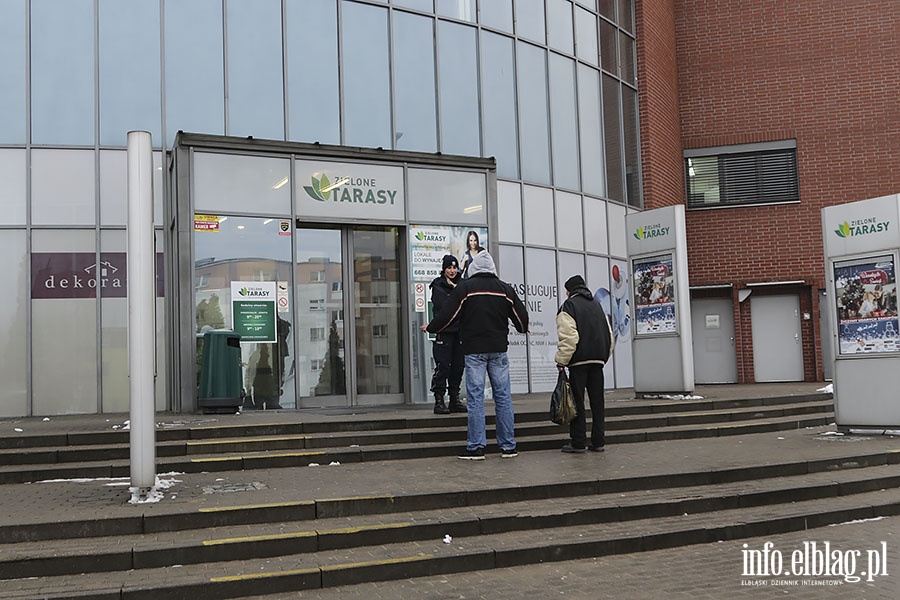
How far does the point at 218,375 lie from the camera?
1185cm

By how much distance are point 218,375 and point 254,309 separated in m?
1.38

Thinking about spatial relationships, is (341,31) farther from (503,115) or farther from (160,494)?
(160,494)

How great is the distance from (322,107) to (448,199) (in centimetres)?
265

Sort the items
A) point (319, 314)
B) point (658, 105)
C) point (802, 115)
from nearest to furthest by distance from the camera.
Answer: point (319, 314) < point (658, 105) < point (802, 115)

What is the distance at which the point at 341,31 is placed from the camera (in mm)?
15008

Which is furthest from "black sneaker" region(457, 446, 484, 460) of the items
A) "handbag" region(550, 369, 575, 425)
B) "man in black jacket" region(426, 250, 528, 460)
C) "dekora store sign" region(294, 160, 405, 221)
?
"dekora store sign" region(294, 160, 405, 221)

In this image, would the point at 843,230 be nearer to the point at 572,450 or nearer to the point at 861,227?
the point at 861,227

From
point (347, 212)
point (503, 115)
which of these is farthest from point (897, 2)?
point (347, 212)

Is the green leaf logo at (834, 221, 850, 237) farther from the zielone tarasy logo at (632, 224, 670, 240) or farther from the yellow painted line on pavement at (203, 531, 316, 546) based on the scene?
the yellow painted line on pavement at (203, 531, 316, 546)

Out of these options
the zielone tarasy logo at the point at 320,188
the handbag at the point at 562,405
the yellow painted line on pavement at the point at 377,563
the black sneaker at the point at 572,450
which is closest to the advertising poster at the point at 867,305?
the black sneaker at the point at 572,450

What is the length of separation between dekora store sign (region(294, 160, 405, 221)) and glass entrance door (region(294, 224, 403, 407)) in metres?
0.30

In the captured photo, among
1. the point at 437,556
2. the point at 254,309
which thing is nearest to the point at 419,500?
the point at 437,556

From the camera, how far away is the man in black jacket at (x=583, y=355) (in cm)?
914

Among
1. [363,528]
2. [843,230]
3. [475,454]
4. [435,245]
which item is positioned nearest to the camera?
[363,528]
